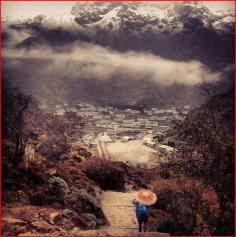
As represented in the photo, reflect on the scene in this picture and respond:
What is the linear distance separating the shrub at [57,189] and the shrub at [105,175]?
109 inches

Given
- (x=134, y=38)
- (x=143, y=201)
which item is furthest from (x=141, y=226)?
(x=134, y=38)

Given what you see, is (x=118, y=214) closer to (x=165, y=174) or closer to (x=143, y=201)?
(x=143, y=201)

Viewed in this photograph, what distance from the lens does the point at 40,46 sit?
19.2 meters

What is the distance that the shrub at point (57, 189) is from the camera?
14.1m

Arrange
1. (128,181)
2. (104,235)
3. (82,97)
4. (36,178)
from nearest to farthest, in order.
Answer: (104,235) → (36,178) → (128,181) → (82,97)

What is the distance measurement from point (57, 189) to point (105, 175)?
3.23 metres

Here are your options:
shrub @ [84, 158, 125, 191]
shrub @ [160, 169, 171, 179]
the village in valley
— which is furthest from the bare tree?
shrub @ [84, 158, 125, 191]

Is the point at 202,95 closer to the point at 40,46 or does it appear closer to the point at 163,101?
the point at 163,101

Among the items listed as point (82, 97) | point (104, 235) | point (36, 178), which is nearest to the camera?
point (104, 235)

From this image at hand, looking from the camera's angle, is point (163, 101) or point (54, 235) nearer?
point (54, 235)

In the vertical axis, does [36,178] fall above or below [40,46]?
below

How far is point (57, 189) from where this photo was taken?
47.1 feet

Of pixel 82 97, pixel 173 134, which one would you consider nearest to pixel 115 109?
pixel 82 97

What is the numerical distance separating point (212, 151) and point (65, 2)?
8.92m
